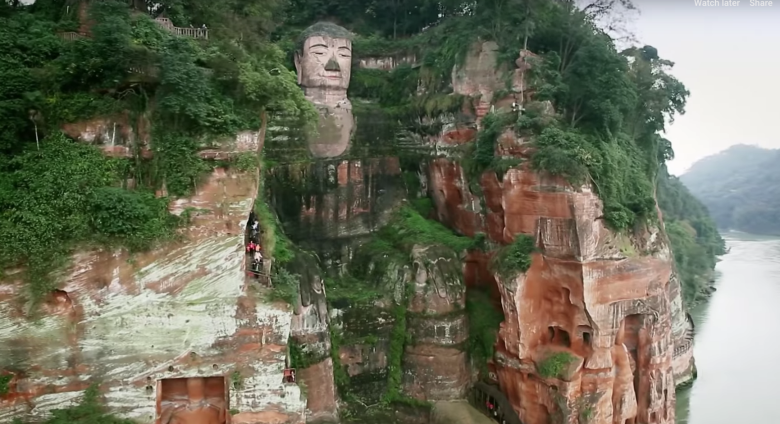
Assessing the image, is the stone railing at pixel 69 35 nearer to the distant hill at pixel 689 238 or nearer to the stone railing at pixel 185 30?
the stone railing at pixel 185 30

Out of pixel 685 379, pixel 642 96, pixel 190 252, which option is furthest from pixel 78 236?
pixel 685 379

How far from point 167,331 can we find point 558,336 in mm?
10188

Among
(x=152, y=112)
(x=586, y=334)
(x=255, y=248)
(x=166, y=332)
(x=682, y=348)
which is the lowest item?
(x=682, y=348)

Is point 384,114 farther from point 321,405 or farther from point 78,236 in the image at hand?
point 78,236

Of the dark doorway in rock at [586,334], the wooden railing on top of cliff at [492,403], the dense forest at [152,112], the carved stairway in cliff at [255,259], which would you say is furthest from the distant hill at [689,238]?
the carved stairway in cliff at [255,259]

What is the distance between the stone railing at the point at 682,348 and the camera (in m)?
20.6

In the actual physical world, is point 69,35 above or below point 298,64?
below

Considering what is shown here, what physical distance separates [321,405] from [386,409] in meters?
2.15

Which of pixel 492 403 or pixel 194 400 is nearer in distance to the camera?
pixel 194 400

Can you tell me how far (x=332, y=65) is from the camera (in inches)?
707

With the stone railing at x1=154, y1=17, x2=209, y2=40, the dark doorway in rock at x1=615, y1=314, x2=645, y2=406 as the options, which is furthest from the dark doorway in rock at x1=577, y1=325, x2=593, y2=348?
the stone railing at x1=154, y1=17, x2=209, y2=40

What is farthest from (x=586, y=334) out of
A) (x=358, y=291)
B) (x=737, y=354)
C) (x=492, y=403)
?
(x=737, y=354)

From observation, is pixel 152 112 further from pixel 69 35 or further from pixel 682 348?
pixel 682 348

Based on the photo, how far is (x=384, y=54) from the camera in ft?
69.4
